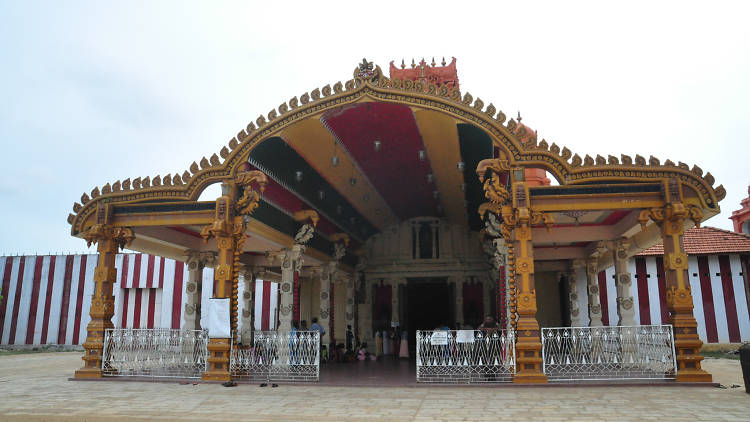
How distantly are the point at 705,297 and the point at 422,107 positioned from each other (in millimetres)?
14296

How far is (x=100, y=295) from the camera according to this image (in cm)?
1060

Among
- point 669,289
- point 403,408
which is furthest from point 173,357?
point 669,289

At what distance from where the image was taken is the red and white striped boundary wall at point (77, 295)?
22797 mm

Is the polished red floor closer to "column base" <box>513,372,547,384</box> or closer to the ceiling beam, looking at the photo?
"column base" <box>513,372,547,384</box>

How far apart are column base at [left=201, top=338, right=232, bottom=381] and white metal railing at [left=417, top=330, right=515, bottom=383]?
3.56 metres

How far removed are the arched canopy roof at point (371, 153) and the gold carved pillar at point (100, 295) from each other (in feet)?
1.98

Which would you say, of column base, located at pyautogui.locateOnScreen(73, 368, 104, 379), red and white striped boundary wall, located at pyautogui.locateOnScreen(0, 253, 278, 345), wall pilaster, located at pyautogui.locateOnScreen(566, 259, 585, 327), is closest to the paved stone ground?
column base, located at pyautogui.locateOnScreen(73, 368, 104, 379)

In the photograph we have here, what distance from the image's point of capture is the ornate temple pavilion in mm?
9500

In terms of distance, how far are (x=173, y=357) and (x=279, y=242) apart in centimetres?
345

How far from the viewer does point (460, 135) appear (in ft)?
35.6

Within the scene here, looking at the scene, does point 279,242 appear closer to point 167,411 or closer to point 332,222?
point 332,222

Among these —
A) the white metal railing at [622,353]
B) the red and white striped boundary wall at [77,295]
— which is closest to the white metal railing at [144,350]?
the white metal railing at [622,353]

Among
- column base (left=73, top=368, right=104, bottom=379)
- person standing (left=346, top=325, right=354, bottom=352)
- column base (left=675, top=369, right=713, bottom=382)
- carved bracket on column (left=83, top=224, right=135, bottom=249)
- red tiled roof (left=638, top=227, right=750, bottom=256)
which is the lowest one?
column base (left=73, top=368, right=104, bottom=379)

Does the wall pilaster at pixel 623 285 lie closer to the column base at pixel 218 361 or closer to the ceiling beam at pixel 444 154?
the ceiling beam at pixel 444 154
